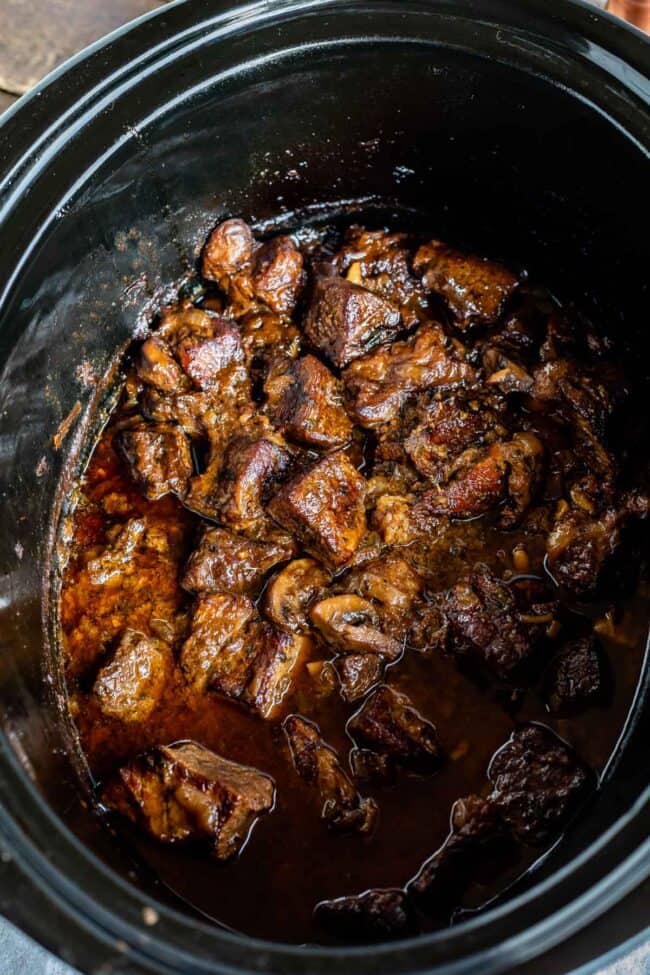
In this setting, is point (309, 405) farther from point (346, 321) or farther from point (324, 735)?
point (324, 735)

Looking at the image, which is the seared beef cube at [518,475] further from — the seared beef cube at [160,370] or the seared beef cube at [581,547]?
the seared beef cube at [160,370]

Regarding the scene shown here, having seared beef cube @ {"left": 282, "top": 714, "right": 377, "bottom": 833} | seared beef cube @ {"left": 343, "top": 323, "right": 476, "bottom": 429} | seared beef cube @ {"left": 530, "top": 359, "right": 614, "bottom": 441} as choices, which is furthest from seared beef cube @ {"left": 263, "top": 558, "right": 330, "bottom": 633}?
seared beef cube @ {"left": 530, "top": 359, "right": 614, "bottom": 441}

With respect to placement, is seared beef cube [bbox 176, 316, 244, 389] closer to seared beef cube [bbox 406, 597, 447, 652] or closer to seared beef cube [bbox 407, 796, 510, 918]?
seared beef cube [bbox 406, 597, 447, 652]

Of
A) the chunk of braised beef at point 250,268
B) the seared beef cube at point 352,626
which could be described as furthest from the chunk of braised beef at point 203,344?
the seared beef cube at point 352,626

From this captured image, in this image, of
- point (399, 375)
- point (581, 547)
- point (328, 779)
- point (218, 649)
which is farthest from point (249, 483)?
point (581, 547)

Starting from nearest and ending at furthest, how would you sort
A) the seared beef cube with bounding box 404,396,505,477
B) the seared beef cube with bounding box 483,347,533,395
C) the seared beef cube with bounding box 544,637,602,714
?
the seared beef cube with bounding box 544,637,602,714
the seared beef cube with bounding box 404,396,505,477
the seared beef cube with bounding box 483,347,533,395

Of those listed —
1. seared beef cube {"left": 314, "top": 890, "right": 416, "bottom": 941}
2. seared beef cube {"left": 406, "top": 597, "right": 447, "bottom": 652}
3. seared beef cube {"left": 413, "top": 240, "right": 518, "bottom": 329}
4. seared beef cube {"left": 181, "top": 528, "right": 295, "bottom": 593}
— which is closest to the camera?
seared beef cube {"left": 314, "top": 890, "right": 416, "bottom": 941}
